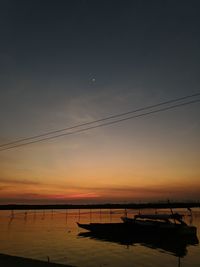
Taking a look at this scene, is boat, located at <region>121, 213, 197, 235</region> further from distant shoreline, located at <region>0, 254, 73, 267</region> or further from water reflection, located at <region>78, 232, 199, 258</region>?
distant shoreline, located at <region>0, 254, 73, 267</region>

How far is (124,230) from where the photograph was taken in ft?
238

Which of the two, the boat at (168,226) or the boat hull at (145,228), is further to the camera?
the boat hull at (145,228)

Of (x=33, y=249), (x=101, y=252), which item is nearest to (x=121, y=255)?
(x=101, y=252)

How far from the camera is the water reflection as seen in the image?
5338 cm

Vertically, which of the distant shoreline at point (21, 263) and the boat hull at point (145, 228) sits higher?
the boat hull at point (145, 228)

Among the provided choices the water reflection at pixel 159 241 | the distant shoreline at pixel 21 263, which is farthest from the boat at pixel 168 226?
the distant shoreline at pixel 21 263

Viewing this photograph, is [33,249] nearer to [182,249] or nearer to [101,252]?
[101,252]

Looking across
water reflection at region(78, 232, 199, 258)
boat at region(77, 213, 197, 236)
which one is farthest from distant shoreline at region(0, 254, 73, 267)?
boat at region(77, 213, 197, 236)

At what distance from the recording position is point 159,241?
63312mm

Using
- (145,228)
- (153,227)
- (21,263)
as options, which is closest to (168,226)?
(153,227)

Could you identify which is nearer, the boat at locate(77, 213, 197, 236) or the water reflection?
the water reflection

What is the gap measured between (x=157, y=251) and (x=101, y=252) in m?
9.02

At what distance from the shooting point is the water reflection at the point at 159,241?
5338 centimetres

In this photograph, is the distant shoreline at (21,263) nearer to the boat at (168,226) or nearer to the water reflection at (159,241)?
the water reflection at (159,241)
